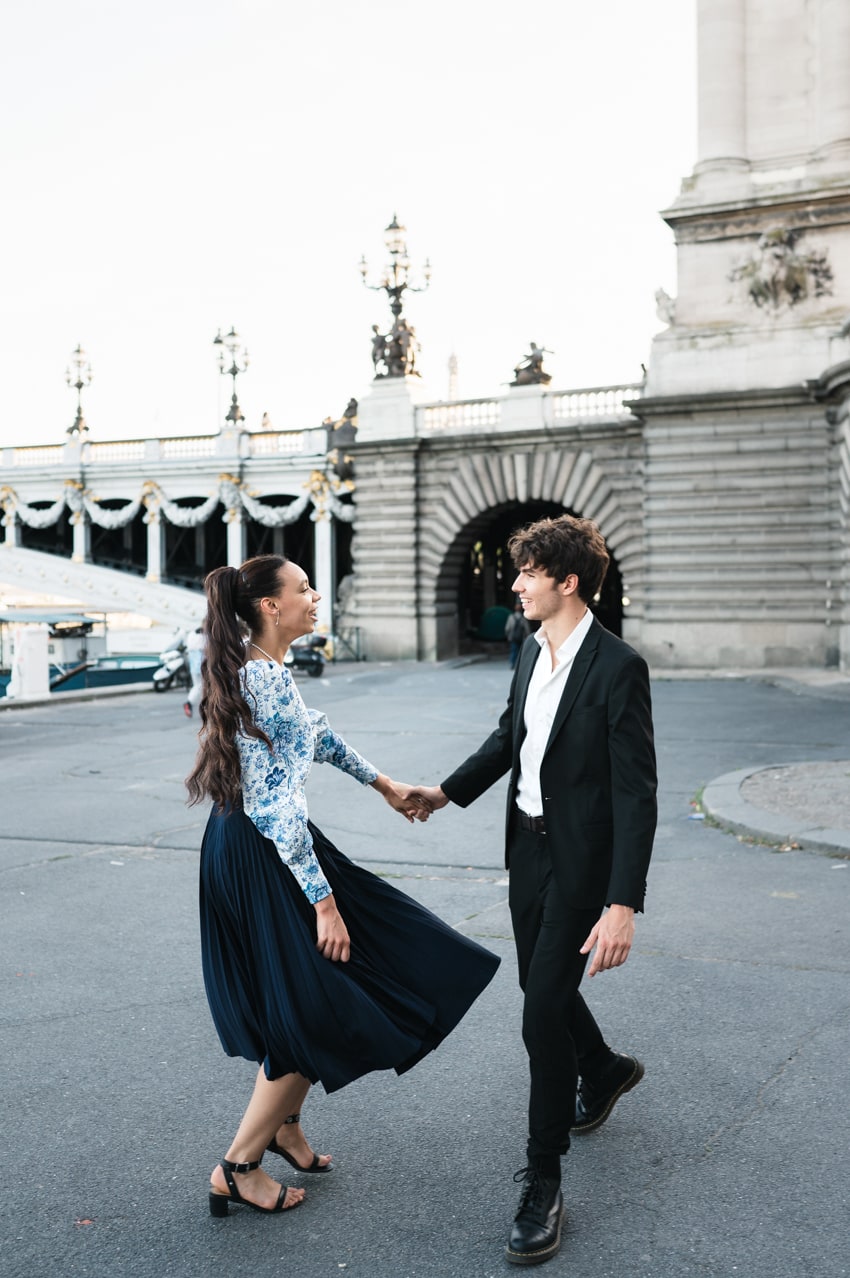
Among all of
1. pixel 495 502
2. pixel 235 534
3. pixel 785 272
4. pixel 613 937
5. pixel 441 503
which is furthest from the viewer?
pixel 235 534

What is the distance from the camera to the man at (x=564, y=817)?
3770 millimetres

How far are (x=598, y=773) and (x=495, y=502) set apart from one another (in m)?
30.2

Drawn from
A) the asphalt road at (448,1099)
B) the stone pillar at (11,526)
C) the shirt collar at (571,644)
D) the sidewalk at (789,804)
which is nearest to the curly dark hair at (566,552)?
the shirt collar at (571,644)

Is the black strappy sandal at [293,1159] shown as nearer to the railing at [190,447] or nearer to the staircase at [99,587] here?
the staircase at [99,587]

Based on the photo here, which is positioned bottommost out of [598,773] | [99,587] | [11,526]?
[99,587]

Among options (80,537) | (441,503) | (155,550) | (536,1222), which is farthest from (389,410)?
(536,1222)

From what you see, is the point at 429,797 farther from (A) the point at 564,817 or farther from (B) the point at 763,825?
(B) the point at 763,825

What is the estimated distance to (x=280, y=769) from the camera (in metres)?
3.95

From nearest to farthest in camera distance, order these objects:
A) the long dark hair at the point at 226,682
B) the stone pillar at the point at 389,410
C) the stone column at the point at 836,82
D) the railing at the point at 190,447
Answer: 1. the long dark hair at the point at 226,682
2. the stone column at the point at 836,82
3. the stone pillar at the point at 389,410
4. the railing at the point at 190,447

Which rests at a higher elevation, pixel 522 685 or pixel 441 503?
pixel 441 503

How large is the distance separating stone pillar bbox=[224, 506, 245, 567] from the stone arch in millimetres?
14504

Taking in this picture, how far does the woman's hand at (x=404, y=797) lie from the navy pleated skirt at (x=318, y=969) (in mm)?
514

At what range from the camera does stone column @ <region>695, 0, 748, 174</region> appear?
28.8 m

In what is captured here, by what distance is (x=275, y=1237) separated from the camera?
3.76 meters
